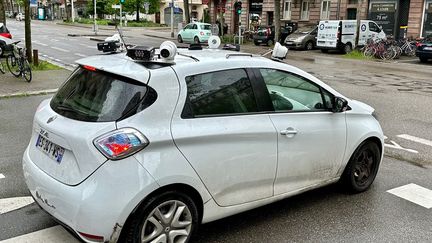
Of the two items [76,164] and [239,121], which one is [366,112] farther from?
[76,164]

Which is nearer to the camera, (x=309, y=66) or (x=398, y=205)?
(x=398, y=205)

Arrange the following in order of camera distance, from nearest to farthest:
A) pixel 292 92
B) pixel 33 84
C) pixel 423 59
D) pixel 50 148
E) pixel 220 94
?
1. pixel 50 148
2. pixel 220 94
3. pixel 292 92
4. pixel 33 84
5. pixel 423 59

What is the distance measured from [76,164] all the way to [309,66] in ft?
56.0

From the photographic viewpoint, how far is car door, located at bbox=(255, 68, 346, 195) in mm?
3924

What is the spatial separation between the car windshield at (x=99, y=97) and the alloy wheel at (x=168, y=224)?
73cm

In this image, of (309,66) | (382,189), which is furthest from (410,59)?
(382,189)

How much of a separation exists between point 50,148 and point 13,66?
11069 millimetres

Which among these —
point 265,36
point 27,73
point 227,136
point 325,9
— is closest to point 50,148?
point 227,136

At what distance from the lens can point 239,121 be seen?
3611 millimetres

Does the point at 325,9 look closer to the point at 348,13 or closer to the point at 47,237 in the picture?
the point at 348,13

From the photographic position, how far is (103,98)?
3332 millimetres

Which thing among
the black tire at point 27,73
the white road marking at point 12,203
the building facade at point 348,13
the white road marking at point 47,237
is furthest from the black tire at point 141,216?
the building facade at point 348,13

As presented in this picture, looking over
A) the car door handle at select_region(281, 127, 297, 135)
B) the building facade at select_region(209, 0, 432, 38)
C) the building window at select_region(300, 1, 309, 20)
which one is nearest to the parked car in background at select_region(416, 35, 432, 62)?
the building facade at select_region(209, 0, 432, 38)

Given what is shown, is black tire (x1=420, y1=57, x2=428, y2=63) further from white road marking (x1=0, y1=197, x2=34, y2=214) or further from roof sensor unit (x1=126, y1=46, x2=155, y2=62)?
white road marking (x1=0, y1=197, x2=34, y2=214)
